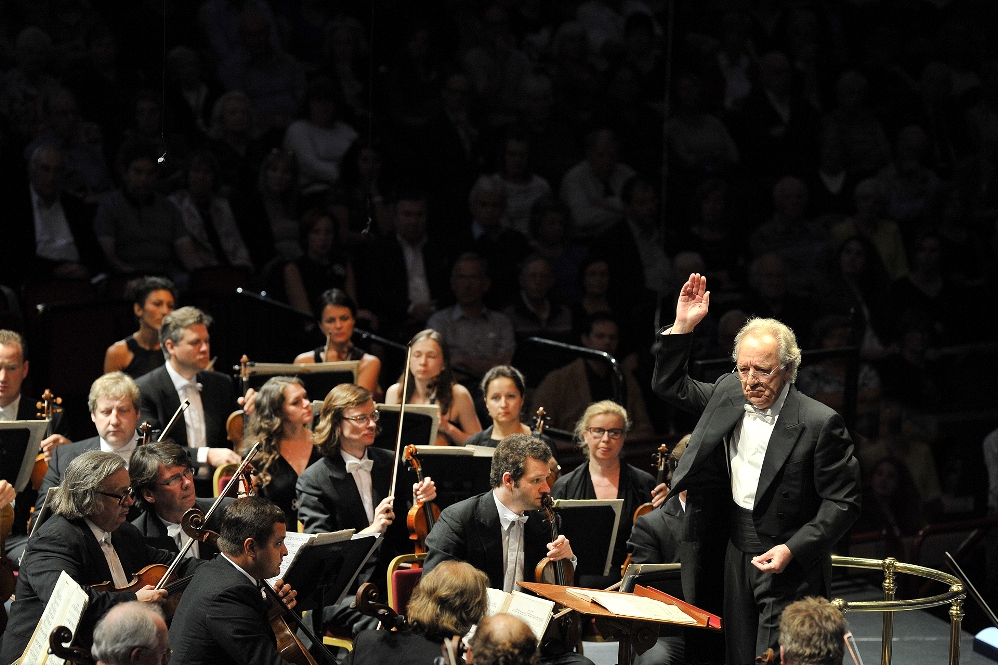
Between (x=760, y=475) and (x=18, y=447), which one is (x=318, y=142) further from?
(x=760, y=475)

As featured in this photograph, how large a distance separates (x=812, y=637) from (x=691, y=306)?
115 centimetres

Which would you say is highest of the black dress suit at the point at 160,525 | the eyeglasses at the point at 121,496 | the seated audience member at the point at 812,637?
the eyeglasses at the point at 121,496

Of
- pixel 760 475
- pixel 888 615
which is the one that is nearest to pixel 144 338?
pixel 760 475

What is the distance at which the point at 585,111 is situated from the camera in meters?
8.42

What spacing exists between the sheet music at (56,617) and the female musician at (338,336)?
103 inches

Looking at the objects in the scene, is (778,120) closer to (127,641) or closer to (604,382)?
(604,382)

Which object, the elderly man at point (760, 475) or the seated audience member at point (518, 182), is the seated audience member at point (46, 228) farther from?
the elderly man at point (760, 475)

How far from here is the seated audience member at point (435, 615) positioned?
3512mm

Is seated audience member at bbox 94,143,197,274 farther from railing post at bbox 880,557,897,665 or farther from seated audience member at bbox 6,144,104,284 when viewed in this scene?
railing post at bbox 880,557,897,665

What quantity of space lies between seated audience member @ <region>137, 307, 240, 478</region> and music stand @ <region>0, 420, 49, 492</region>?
0.71 metres

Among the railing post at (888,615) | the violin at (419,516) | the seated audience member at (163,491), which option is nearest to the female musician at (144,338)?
the seated audience member at (163,491)

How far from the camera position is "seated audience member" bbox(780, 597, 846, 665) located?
10.3 feet

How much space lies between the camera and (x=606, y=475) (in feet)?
17.1

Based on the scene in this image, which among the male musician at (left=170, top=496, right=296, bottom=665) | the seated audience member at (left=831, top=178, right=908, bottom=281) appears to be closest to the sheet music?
the male musician at (left=170, top=496, right=296, bottom=665)
